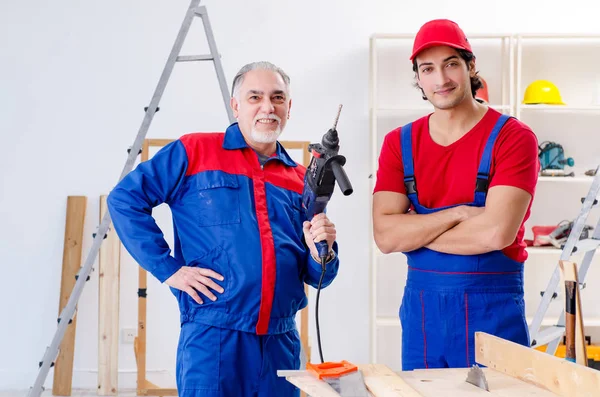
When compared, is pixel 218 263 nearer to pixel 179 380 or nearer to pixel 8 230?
pixel 179 380

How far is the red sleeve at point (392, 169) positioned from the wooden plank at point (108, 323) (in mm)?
2890

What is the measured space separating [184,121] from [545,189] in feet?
8.59

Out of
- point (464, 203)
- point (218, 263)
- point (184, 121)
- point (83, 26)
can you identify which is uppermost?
point (83, 26)

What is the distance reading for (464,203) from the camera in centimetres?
227

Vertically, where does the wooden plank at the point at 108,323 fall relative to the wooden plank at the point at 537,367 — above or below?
below

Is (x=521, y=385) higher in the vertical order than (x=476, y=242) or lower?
lower

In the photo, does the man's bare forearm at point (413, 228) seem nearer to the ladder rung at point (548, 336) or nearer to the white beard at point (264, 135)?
the white beard at point (264, 135)

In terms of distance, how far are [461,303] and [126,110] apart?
342 cm

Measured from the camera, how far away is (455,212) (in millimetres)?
2232

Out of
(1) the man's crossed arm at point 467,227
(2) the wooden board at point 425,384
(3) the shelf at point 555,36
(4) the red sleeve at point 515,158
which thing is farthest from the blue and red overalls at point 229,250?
(3) the shelf at point 555,36

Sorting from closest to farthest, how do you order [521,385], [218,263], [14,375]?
1. [521,385]
2. [218,263]
3. [14,375]

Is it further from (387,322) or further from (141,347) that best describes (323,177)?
(387,322)

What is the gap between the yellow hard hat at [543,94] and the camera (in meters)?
4.77

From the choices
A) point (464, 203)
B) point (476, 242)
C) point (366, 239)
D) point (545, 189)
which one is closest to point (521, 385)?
point (476, 242)
